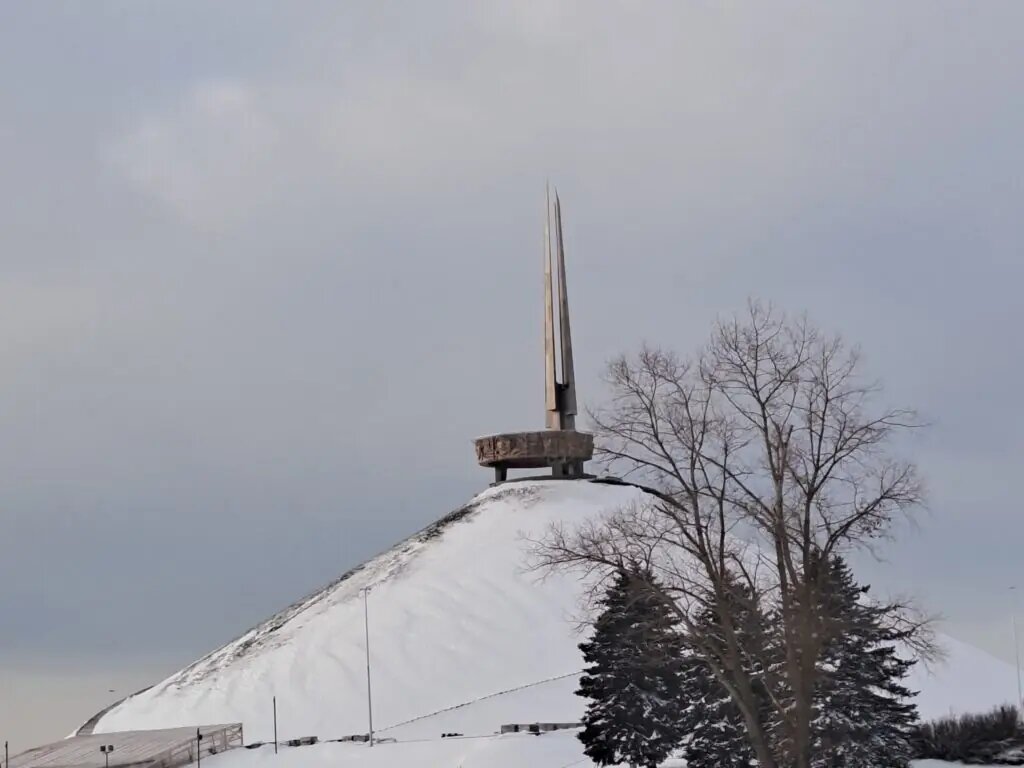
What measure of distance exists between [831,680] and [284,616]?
46352mm

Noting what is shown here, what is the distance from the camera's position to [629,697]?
128ft

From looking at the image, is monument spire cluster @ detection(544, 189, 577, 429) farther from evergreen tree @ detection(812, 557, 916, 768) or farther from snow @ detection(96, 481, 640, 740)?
evergreen tree @ detection(812, 557, 916, 768)

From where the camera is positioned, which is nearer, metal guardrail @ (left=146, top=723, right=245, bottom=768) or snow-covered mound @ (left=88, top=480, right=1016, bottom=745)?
metal guardrail @ (left=146, top=723, right=245, bottom=768)

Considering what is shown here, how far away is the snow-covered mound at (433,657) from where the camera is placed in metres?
59.5

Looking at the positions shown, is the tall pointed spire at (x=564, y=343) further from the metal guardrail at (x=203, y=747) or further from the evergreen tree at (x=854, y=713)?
the evergreen tree at (x=854, y=713)

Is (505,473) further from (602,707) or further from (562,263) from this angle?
(602,707)

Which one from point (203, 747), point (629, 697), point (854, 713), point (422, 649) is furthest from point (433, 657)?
point (854, 713)

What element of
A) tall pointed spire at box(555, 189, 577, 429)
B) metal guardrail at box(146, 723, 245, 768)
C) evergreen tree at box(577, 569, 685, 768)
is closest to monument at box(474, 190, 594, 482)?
tall pointed spire at box(555, 189, 577, 429)

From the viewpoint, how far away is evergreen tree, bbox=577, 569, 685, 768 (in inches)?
1522

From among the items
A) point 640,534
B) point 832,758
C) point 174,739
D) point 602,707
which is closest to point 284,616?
point 174,739

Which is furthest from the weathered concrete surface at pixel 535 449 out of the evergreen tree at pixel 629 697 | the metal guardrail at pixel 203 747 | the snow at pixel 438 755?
the evergreen tree at pixel 629 697

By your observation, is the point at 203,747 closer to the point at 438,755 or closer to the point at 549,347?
the point at 438,755

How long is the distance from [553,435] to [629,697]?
139 feet

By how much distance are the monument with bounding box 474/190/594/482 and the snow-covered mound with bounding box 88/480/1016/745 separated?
1912 mm
